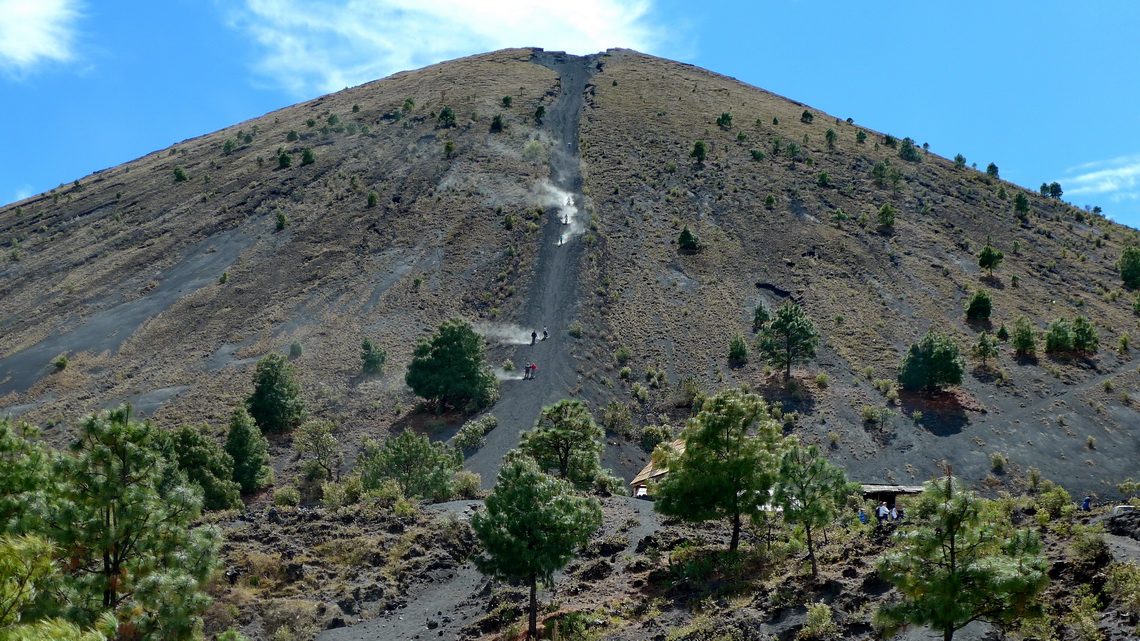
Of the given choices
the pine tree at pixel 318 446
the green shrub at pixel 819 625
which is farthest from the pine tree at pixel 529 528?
the pine tree at pixel 318 446

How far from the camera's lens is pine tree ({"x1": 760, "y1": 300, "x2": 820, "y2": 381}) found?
52969 millimetres

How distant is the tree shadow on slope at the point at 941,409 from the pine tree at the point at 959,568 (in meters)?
40.0

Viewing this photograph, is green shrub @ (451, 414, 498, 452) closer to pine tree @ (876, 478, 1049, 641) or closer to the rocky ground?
the rocky ground

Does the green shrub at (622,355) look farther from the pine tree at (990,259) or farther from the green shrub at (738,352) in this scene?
the pine tree at (990,259)

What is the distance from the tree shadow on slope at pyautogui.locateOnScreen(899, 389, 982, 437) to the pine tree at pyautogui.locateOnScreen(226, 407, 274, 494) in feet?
130

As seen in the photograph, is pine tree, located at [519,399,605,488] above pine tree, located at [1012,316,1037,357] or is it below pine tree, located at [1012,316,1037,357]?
below

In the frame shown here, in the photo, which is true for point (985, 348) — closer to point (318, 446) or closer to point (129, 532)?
point (318, 446)

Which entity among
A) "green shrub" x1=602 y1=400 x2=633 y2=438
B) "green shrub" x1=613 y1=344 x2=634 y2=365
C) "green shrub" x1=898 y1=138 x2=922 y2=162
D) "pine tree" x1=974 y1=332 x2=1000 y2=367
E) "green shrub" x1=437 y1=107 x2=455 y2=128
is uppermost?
"green shrub" x1=437 y1=107 x2=455 y2=128

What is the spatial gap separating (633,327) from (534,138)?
140 ft

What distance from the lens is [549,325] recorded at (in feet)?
205

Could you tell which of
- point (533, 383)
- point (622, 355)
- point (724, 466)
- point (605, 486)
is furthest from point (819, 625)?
point (622, 355)

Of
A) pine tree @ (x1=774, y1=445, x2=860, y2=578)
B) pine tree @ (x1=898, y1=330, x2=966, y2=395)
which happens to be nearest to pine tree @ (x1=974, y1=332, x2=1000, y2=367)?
pine tree @ (x1=898, y1=330, x2=966, y2=395)

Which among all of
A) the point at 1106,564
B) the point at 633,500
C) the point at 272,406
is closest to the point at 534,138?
the point at 272,406

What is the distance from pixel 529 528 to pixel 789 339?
120 ft
